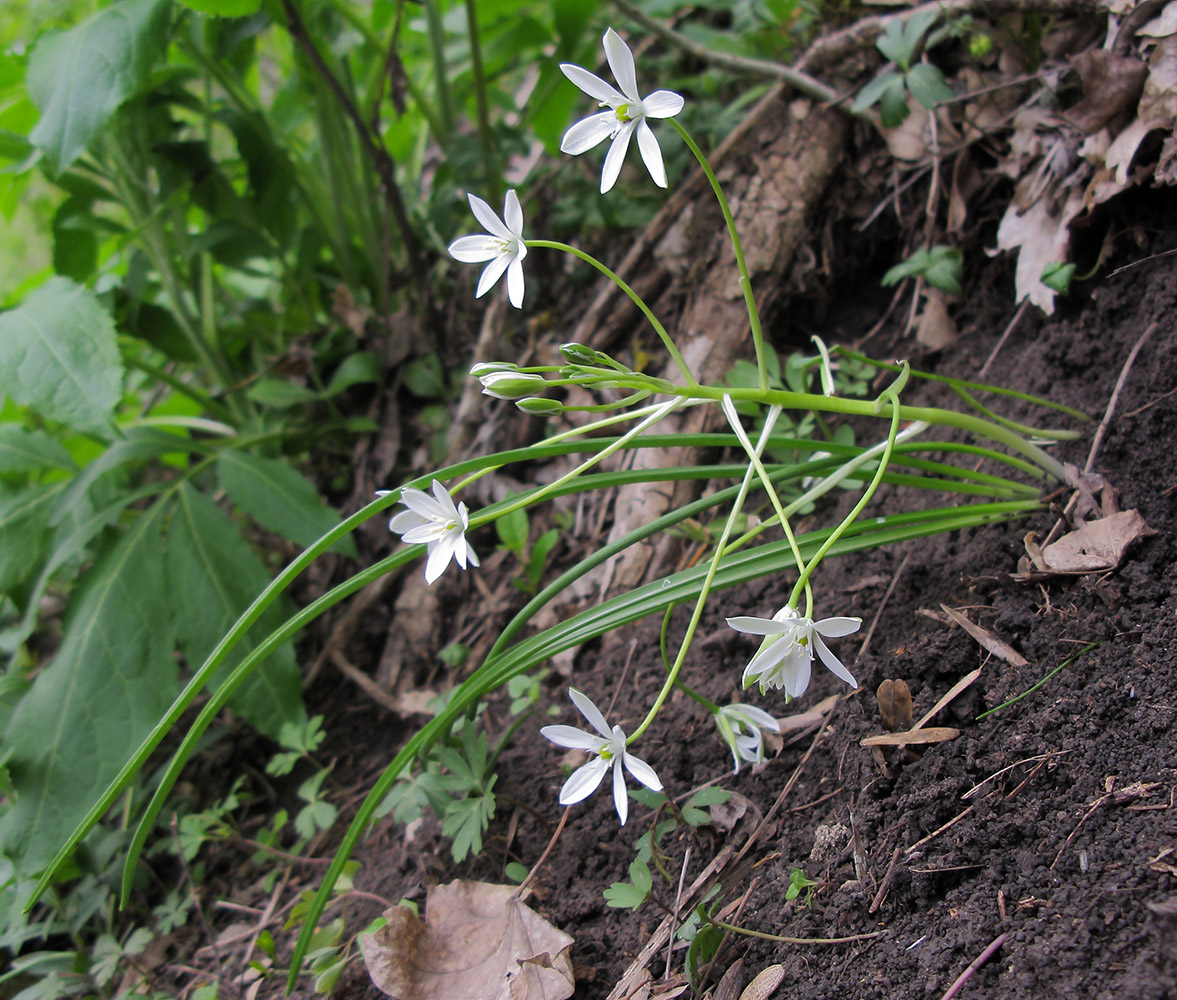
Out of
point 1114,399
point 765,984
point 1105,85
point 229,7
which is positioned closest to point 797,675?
point 765,984

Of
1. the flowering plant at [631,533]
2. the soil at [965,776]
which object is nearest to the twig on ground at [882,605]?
the soil at [965,776]

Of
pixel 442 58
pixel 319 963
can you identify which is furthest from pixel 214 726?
pixel 442 58

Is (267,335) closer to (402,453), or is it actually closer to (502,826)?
(402,453)

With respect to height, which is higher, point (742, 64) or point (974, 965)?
point (742, 64)

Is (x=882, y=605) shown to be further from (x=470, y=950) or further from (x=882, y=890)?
(x=470, y=950)

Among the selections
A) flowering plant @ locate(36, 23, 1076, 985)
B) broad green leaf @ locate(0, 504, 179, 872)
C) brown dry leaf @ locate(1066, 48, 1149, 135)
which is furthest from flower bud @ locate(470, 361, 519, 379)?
brown dry leaf @ locate(1066, 48, 1149, 135)

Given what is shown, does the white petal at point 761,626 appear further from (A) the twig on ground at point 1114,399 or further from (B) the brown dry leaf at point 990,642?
(A) the twig on ground at point 1114,399

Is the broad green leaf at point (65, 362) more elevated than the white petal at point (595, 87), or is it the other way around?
the white petal at point (595, 87)

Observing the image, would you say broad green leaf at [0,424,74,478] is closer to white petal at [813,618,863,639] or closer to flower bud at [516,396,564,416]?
flower bud at [516,396,564,416]
